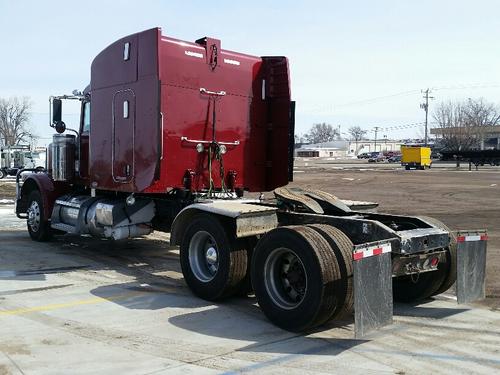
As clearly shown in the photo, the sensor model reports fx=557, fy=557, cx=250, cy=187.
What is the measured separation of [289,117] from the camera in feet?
30.1

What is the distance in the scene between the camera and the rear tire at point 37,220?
11.0 metres

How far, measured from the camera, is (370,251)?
16.6 ft

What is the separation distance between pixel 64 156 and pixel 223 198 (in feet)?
12.7

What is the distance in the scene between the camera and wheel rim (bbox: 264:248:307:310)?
572 cm

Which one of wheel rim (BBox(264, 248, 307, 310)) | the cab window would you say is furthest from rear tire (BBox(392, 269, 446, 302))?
the cab window

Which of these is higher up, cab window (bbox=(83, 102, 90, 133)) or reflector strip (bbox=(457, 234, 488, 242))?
cab window (bbox=(83, 102, 90, 133))

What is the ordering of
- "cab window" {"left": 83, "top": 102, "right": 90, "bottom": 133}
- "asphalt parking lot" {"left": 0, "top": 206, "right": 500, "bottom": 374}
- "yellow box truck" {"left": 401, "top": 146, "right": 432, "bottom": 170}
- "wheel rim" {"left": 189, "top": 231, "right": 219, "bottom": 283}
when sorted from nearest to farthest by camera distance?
"asphalt parking lot" {"left": 0, "top": 206, "right": 500, "bottom": 374} < "wheel rim" {"left": 189, "top": 231, "right": 219, "bottom": 283} < "cab window" {"left": 83, "top": 102, "right": 90, "bottom": 133} < "yellow box truck" {"left": 401, "top": 146, "right": 432, "bottom": 170}

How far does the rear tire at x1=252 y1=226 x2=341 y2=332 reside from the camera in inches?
204

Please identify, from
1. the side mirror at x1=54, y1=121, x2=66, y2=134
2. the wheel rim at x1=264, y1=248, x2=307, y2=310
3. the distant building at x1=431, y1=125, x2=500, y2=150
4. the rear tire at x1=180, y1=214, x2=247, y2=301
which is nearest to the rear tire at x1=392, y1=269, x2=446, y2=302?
the wheel rim at x1=264, y1=248, x2=307, y2=310

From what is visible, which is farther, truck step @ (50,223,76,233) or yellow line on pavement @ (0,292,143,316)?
truck step @ (50,223,76,233)

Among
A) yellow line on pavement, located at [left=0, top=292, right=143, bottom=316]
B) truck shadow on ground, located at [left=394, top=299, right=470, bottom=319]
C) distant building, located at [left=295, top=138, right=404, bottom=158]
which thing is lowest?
yellow line on pavement, located at [left=0, top=292, right=143, bottom=316]

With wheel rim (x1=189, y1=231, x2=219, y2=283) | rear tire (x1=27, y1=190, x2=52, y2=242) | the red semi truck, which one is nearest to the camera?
the red semi truck

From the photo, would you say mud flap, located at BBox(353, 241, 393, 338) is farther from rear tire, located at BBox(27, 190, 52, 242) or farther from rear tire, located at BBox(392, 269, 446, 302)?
rear tire, located at BBox(27, 190, 52, 242)

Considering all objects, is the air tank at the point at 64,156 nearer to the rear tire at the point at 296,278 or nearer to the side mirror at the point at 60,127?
the side mirror at the point at 60,127
